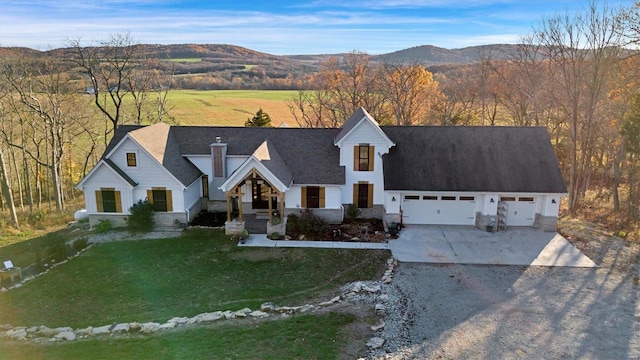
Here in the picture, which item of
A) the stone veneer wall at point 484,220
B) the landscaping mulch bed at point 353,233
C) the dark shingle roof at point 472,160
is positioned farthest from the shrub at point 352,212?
the stone veneer wall at point 484,220

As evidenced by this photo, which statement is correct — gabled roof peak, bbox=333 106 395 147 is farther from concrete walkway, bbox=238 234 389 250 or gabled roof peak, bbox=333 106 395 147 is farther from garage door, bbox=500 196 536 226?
garage door, bbox=500 196 536 226

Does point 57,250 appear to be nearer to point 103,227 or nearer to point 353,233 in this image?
point 103,227

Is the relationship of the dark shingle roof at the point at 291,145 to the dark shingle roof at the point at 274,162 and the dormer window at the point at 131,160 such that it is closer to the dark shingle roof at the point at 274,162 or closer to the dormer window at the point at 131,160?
the dark shingle roof at the point at 274,162

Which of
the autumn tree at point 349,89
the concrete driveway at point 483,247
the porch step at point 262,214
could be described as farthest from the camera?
the autumn tree at point 349,89

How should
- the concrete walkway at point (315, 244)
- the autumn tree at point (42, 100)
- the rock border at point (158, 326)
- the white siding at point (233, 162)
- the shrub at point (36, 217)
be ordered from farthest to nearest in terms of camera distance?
the autumn tree at point (42, 100) < the shrub at point (36, 217) < the white siding at point (233, 162) < the concrete walkway at point (315, 244) < the rock border at point (158, 326)

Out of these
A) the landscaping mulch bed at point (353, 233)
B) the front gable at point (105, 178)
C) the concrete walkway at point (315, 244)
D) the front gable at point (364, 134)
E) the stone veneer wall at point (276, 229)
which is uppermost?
the front gable at point (364, 134)

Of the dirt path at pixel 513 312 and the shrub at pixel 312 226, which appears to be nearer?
the dirt path at pixel 513 312

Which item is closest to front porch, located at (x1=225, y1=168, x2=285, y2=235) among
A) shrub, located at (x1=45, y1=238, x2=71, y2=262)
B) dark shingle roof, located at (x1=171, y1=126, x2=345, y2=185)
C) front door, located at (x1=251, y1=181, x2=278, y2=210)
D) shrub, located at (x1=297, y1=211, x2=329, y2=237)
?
front door, located at (x1=251, y1=181, x2=278, y2=210)
